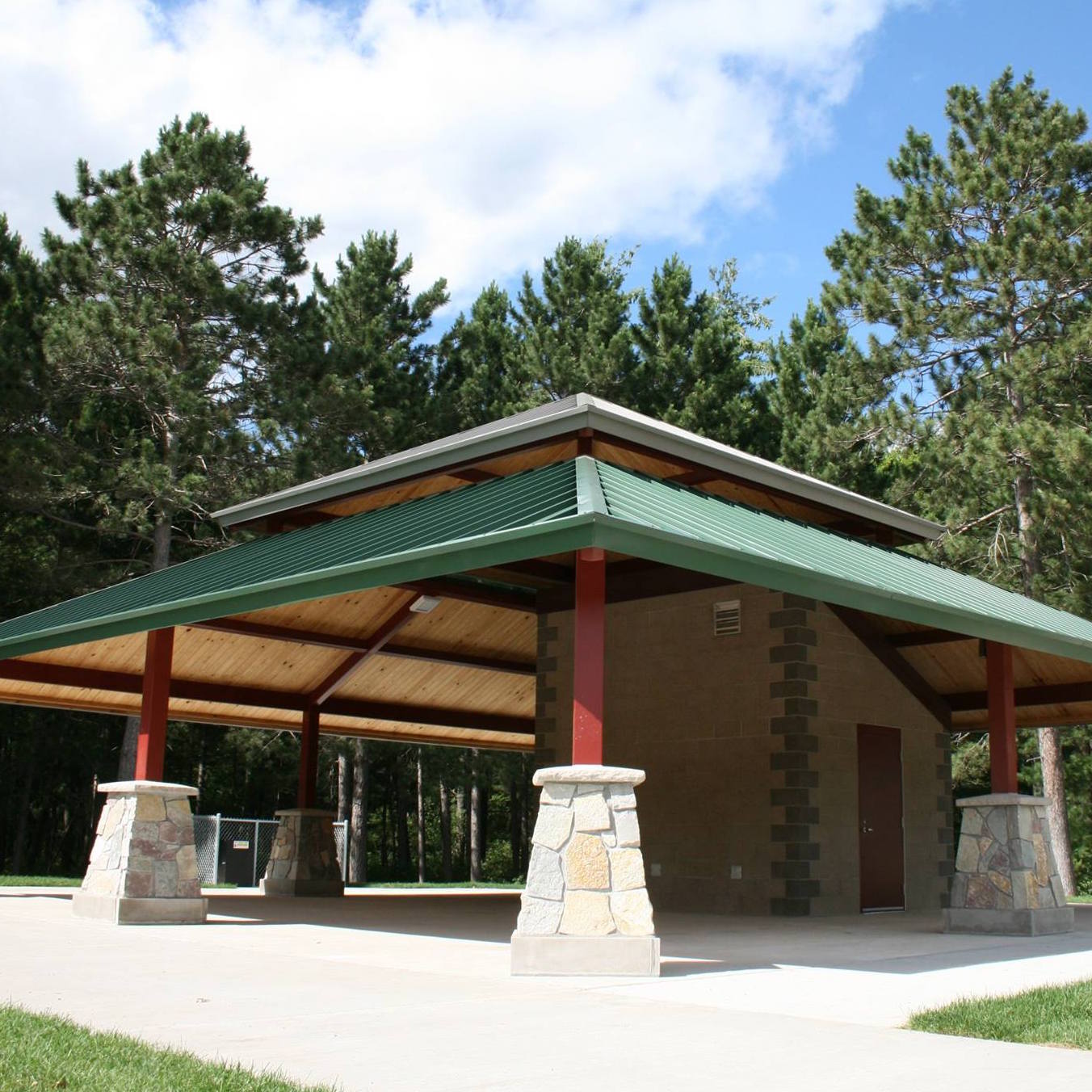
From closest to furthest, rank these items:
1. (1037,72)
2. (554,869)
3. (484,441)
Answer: (554,869)
(484,441)
(1037,72)

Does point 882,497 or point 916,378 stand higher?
point 916,378

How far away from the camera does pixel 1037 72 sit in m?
25.4

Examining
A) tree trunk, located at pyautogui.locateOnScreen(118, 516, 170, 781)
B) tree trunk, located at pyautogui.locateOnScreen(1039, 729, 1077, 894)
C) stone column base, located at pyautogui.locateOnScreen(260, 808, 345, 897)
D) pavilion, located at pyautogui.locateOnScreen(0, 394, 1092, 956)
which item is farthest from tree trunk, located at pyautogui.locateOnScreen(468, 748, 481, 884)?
pavilion, located at pyautogui.locateOnScreen(0, 394, 1092, 956)

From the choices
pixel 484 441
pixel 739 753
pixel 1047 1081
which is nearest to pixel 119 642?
pixel 484 441

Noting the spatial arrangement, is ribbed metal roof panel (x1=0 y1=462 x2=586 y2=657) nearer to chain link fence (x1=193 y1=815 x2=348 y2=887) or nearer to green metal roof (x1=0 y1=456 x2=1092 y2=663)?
green metal roof (x1=0 y1=456 x2=1092 y2=663)

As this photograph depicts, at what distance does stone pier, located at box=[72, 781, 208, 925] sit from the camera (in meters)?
11.9

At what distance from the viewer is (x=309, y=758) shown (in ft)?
59.6

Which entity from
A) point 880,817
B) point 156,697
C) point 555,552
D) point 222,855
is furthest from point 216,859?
point 555,552

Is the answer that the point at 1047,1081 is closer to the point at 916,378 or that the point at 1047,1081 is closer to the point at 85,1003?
the point at 85,1003

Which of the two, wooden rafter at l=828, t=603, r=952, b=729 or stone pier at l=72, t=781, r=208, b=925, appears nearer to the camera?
stone pier at l=72, t=781, r=208, b=925

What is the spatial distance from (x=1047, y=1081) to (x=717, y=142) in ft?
64.6

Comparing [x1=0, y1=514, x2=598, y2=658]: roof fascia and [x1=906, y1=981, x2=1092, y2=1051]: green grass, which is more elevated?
[x1=0, y1=514, x2=598, y2=658]: roof fascia

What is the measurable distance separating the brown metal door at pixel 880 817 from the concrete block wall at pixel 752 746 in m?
0.19

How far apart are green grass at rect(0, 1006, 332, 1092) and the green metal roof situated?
4172mm
